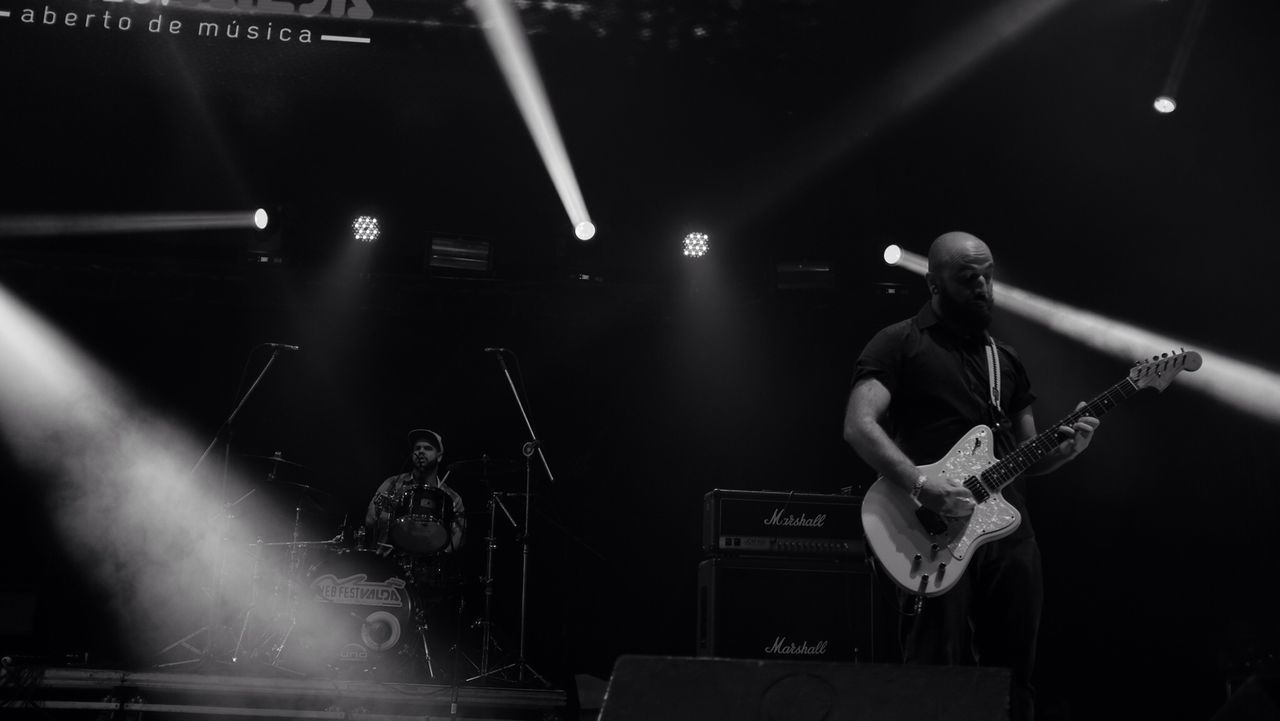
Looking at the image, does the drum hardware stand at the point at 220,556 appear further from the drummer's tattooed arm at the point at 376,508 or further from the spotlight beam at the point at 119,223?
the spotlight beam at the point at 119,223

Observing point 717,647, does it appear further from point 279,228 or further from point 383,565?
point 279,228

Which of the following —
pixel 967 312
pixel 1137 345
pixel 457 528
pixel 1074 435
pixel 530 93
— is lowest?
pixel 457 528

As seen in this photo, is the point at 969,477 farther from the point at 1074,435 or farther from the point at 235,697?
the point at 235,697

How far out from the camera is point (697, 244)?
23.9 feet

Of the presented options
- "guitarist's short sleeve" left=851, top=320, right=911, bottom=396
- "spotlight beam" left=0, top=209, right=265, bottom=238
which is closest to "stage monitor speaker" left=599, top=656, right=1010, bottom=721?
"guitarist's short sleeve" left=851, top=320, right=911, bottom=396

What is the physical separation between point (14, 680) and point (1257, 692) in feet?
16.1

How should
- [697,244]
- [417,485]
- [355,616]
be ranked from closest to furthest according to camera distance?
[355,616], [417,485], [697,244]

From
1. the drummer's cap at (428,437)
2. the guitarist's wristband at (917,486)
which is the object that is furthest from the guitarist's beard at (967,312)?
the drummer's cap at (428,437)

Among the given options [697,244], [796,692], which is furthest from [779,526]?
[796,692]

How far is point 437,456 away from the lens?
22.8 feet

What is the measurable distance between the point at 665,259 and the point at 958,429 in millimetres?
4465

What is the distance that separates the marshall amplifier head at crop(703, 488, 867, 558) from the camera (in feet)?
17.3

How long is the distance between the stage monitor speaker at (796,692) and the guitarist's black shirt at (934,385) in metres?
1.31

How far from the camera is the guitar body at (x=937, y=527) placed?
9.18 ft
